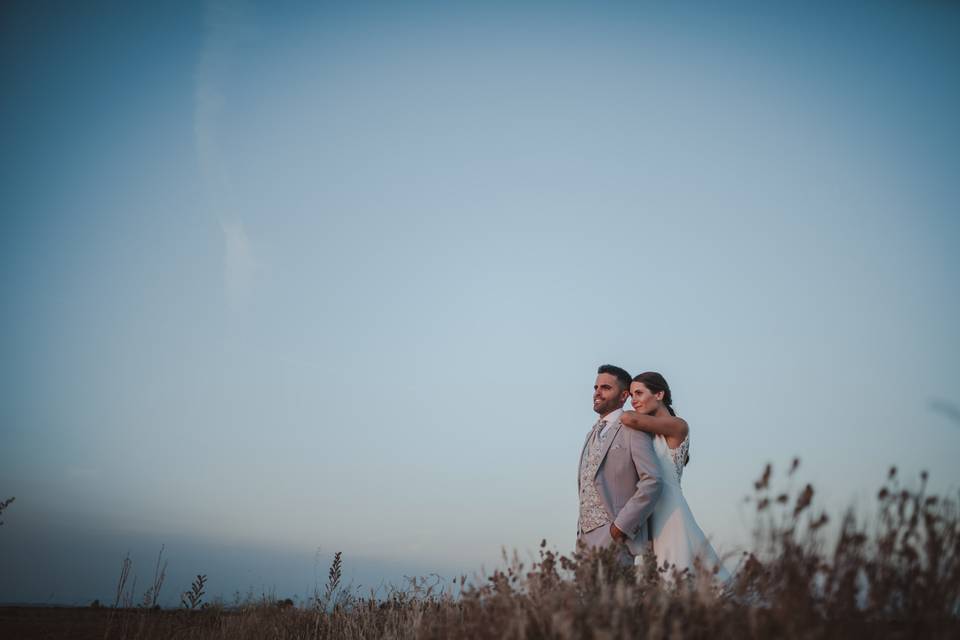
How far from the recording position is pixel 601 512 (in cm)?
462

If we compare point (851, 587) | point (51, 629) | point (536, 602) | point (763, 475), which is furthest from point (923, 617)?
point (51, 629)

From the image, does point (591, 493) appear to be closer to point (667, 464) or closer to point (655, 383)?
point (667, 464)

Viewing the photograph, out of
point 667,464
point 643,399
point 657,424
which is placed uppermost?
point 643,399

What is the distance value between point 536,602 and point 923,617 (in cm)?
171

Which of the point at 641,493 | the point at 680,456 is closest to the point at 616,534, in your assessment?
the point at 641,493

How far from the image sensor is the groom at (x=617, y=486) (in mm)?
4246

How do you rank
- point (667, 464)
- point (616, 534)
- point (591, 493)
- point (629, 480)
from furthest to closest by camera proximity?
1. point (667, 464)
2. point (591, 493)
3. point (629, 480)
4. point (616, 534)

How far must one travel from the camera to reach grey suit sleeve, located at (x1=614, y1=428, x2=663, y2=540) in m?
4.21

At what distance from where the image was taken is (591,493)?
186 inches

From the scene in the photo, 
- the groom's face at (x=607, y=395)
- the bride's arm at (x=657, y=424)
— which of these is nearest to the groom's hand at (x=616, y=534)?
the bride's arm at (x=657, y=424)

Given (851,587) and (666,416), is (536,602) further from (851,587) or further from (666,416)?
(666,416)

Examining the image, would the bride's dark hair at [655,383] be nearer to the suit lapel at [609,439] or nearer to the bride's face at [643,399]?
the bride's face at [643,399]

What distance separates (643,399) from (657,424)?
53cm

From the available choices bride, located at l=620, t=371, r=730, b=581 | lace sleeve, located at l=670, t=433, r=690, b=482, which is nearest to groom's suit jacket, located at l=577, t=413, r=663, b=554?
bride, located at l=620, t=371, r=730, b=581
